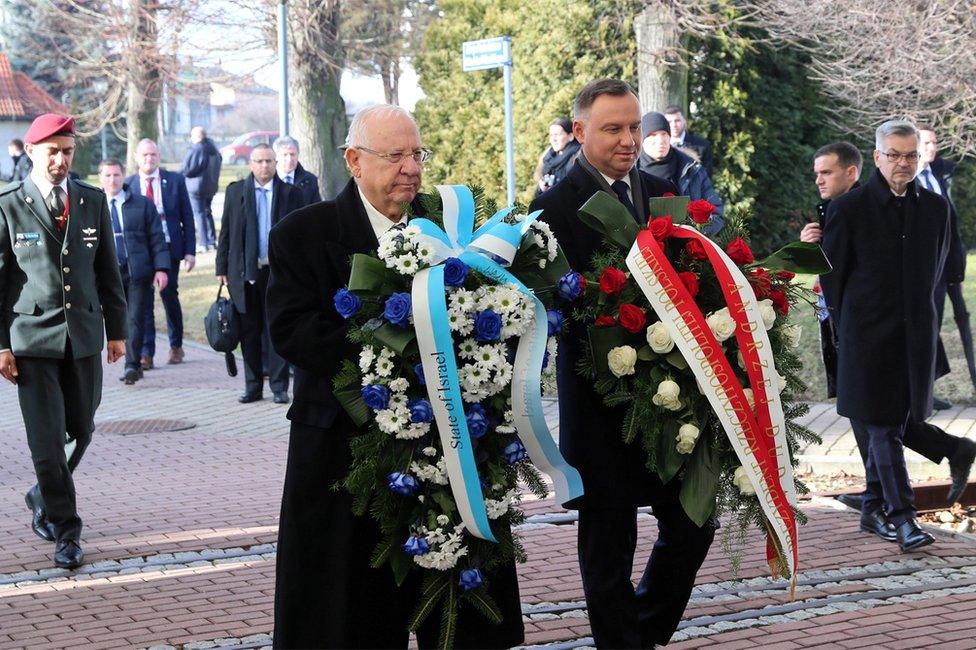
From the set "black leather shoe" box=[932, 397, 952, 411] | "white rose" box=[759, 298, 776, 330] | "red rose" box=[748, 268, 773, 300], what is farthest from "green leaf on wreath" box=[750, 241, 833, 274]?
"black leather shoe" box=[932, 397, 952, 411]

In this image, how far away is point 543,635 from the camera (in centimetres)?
579

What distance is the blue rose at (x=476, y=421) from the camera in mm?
4207

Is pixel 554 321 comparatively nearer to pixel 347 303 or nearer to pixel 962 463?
pixel 347 303

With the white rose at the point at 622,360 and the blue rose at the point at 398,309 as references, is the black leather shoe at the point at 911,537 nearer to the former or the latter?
the white rose at the point at 622,360

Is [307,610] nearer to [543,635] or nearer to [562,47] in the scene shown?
[543,635]

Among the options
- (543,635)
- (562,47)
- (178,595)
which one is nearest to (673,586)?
(543,635)

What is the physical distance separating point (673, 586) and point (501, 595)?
92 cm

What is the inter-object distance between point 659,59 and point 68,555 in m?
13.3

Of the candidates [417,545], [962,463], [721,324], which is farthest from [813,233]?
[417,545]

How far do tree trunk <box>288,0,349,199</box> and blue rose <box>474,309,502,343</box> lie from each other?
56.7 ft

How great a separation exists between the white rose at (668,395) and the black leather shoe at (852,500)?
146 inches

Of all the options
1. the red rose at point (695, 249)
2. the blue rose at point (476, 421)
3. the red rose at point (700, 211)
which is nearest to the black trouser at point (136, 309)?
the red rose at point (700, 211)

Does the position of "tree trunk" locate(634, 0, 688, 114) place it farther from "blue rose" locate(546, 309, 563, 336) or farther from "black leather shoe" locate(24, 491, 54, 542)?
"blue rose" locate(546, 309, 563, 336)

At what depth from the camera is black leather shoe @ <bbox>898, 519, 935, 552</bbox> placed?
23.1 ft
